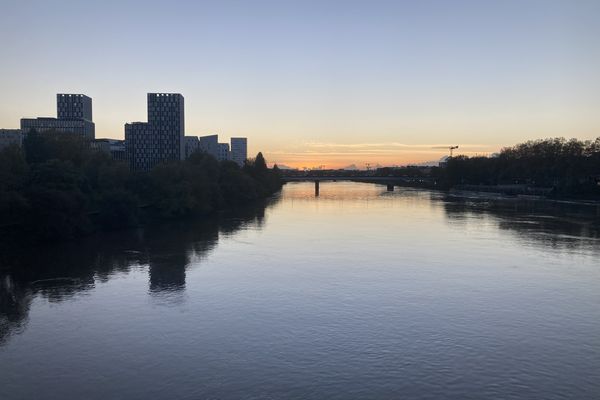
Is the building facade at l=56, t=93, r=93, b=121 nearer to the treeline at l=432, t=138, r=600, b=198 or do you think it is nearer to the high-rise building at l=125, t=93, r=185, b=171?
the high-rise building at l=125, t=93, r=185, b=171

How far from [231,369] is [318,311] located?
545cm

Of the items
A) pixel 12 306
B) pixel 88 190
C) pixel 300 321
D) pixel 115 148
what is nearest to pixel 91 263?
pixel 12 306

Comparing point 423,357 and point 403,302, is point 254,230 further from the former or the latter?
point 423,357

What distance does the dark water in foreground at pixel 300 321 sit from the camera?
1248 centimetres

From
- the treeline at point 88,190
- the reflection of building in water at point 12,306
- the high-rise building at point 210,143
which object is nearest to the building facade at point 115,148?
the high-rise building at point 210,143

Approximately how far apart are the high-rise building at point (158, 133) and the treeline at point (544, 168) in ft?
224

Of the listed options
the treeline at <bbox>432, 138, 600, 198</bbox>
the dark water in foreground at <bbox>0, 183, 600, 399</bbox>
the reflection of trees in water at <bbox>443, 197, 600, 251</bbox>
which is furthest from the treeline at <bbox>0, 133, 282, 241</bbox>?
the treeline at <bbox>432, 138, 600, 198</bbox>

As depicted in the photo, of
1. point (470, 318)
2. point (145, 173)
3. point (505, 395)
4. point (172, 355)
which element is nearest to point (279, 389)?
point (172, 355)

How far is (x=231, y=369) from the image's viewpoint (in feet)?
43.4

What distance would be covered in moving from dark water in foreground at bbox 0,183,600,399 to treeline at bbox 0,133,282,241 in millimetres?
2673

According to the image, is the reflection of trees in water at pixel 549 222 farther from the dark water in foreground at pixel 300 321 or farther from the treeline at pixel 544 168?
the treeline at pixel 544 168

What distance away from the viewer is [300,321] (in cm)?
1702

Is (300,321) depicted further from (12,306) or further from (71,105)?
(71,105)

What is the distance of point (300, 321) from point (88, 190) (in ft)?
92.2
